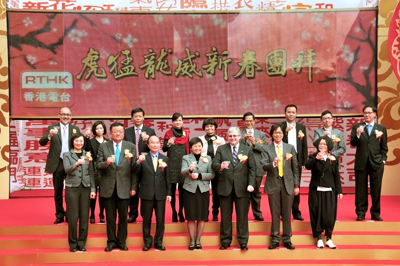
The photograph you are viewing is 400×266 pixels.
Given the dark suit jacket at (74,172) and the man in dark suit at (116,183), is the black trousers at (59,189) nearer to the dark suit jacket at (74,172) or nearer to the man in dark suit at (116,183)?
the dark suit jacket at (74,172)

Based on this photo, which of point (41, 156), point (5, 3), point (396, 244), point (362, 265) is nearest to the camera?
point (362, 265)

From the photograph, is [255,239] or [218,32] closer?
[255,239]

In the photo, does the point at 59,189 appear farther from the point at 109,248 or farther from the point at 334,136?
the point at 334,136

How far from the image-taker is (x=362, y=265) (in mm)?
5734

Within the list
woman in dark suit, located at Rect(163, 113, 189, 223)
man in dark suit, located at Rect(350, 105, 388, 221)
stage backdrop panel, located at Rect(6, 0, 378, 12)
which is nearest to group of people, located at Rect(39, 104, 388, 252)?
woman in dark suit, located at Rect(163, 113, 189, 223)

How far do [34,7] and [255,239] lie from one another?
17.6ft

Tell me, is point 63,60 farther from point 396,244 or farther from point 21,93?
point 396,244

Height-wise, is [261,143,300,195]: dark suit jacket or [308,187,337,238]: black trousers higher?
[261,143,300,195]: dark suit jacket

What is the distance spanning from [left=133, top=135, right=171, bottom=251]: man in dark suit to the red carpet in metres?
0.67

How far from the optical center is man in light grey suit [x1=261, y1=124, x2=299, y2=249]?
5.94m

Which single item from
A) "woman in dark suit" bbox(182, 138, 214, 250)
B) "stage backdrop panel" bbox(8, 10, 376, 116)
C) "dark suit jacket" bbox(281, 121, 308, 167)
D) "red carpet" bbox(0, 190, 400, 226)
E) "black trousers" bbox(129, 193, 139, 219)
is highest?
"stage backdrop panel" bbox(8, 10, 376, 116)

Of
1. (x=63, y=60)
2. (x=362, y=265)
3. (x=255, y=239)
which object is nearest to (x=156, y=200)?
(x=255, y=239)

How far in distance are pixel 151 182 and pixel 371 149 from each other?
285cm

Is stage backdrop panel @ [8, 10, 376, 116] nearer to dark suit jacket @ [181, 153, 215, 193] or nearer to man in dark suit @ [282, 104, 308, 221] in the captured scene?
man in dark suit @ [282, 104, 308, 221]
